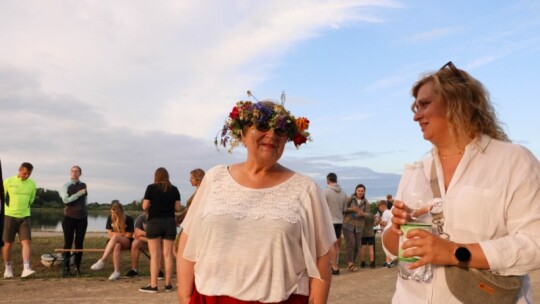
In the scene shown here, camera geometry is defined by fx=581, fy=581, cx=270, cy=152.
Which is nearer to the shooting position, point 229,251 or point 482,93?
point 482,93

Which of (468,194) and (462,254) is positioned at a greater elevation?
(468,194)

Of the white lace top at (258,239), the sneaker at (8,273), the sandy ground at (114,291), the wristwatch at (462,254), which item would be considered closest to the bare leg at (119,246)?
the sandy ground at (114,291)

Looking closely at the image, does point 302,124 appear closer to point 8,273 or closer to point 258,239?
point 258,239

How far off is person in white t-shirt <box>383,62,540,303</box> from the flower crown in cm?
98

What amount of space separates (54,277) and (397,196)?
983cm

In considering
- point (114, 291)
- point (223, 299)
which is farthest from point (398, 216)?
point (114, 291)

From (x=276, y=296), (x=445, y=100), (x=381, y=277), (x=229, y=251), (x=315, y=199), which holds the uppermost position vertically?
(x=445, y=100)

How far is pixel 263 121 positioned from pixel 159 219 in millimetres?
6405

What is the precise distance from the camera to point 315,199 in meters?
3.51

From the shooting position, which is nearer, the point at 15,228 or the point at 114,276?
the point at 114,276

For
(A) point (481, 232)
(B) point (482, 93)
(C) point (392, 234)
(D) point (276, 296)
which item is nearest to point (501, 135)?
(B) point (482, 93)

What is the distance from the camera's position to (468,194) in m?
2.45

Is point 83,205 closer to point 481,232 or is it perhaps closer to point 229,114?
point 229,114

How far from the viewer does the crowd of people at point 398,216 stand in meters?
2.37
